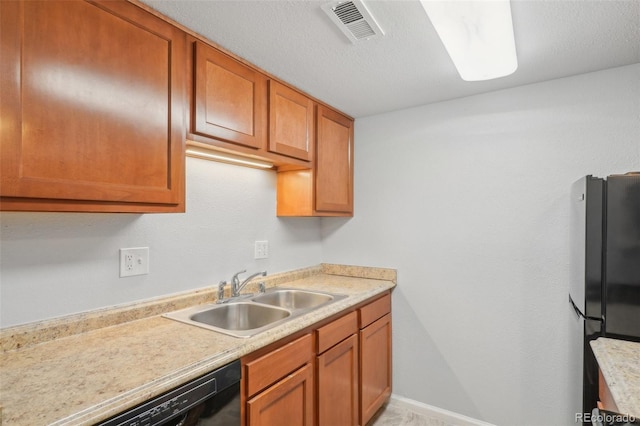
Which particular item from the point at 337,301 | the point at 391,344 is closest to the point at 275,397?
the point at 337,301

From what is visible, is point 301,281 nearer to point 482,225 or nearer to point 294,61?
point 482,225

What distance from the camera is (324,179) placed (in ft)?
7.69

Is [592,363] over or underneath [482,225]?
underneath

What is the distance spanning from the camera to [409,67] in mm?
1800

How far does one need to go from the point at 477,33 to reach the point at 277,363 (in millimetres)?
1503

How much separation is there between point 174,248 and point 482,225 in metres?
1.86

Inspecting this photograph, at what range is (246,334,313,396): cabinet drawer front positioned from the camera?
1.26 metres

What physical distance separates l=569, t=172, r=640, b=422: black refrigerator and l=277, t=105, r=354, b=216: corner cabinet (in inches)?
56.5

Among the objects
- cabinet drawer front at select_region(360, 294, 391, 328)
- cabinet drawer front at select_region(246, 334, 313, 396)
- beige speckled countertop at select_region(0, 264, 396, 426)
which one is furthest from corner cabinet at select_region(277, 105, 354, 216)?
cabinet drawer front at select_region(246, 334, 313, 396)

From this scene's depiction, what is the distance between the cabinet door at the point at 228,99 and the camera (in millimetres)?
1481

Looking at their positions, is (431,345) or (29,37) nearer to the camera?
(29,37)

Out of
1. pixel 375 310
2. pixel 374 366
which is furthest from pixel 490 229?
pixel 374 366

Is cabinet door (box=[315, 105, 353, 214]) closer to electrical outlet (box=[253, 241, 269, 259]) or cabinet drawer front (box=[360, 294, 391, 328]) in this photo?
electrical outlet (box=[253, 241, 269, 259])

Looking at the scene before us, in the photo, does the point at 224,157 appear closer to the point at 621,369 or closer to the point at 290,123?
the point at 290,123
